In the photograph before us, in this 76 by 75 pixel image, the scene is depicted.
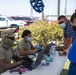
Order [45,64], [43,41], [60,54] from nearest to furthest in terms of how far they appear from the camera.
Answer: [45,64] < [60,54] < [43,41]

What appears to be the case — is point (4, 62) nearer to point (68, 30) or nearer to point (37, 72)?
point (37, 72)

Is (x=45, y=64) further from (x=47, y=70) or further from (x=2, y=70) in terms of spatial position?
(x=2, y=70)

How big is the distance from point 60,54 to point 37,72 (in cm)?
144

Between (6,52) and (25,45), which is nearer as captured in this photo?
(6,52)

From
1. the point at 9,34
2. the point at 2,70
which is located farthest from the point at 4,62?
the point at 9,34

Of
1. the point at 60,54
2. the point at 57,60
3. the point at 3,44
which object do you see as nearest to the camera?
the point at 3,44

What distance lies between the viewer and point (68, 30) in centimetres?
634

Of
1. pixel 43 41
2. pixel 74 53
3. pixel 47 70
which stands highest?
pixel 74 53

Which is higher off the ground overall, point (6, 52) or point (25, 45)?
point (6, 52)

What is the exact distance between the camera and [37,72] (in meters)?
3.13

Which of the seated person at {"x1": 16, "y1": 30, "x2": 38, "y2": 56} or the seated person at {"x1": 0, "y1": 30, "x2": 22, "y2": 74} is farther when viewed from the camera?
the seated person at {"x1": 16, "y1": 30, "x2": 38, "y2": 56}

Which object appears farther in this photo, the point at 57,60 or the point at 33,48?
the point at 33,48

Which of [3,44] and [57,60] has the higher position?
[3,44]

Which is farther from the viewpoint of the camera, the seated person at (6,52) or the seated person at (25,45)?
the seated person at (25,45)
